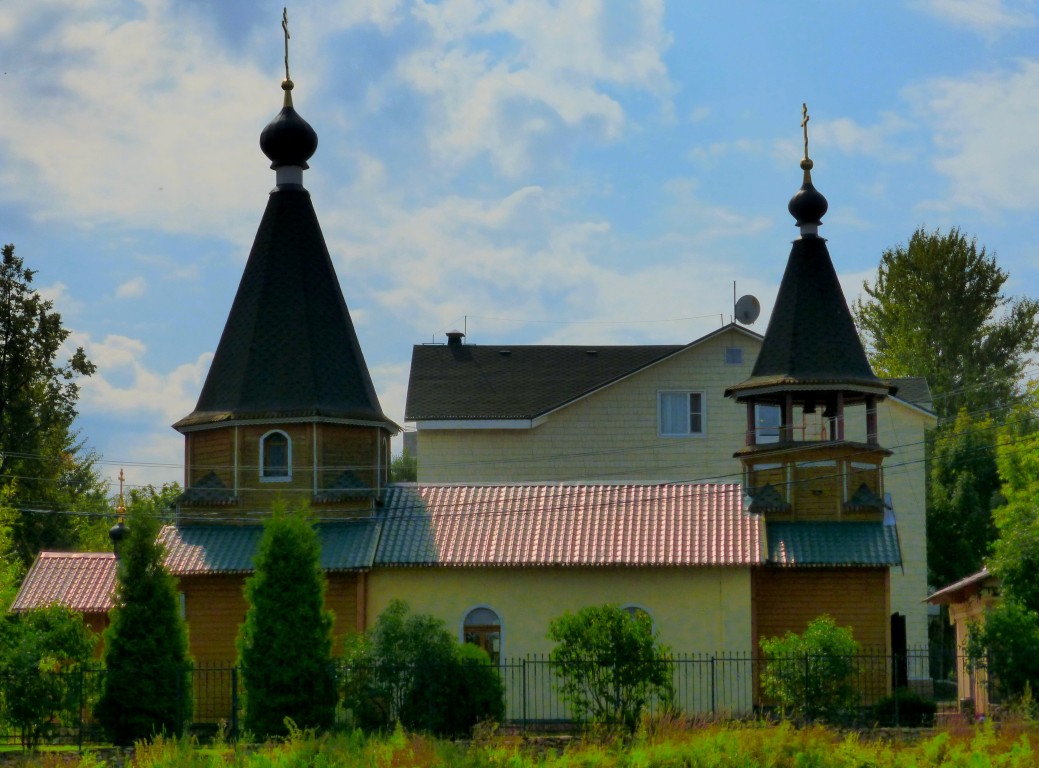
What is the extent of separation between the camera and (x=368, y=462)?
3281 centimetres

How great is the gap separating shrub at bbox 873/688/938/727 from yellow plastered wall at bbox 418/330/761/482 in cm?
1407

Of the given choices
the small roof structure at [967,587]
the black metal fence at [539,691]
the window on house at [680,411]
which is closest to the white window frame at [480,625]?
the black metal fence at [539,691]

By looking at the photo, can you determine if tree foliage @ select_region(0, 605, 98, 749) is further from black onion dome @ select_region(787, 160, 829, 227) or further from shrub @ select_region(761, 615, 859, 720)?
black onion dome @ select_region(787, 160, 829, 227)

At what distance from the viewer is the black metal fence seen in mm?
25875

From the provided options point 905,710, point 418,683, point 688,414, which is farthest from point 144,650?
point 688,414

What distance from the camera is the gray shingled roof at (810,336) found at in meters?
31.5

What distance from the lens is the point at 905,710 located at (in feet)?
86.9

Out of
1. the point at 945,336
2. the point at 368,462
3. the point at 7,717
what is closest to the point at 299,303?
the point at 368,462

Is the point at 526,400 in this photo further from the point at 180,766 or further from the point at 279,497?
the point at 180,766

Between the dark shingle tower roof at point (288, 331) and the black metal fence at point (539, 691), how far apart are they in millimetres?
5387

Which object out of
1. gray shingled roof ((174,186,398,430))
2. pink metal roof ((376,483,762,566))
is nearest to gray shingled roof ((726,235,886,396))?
pink metal roof ((376,483,762,566))

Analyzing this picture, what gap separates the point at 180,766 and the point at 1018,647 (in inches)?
550

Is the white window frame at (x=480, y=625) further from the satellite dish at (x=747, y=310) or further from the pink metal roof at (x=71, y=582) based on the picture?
the satellite dish at (x=747, y=310)

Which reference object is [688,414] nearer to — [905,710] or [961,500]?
[961,500]
